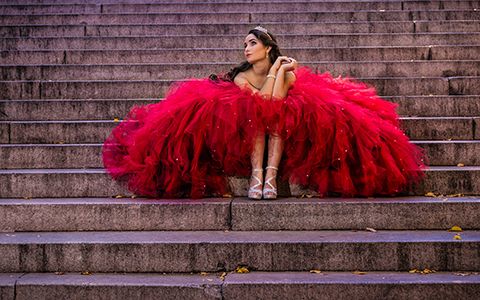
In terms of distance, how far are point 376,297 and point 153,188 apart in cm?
191

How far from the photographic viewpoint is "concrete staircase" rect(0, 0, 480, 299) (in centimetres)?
430

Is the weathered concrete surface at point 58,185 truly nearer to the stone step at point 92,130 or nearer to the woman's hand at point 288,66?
the stone step at point 92,130

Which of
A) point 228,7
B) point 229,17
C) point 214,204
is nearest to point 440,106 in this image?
point 214,204

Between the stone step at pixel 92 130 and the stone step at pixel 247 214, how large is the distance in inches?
44.4

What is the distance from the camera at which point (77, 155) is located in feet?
18.8

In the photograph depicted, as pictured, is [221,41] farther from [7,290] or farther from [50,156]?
[7,290]

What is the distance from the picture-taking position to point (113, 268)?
14.9 ft

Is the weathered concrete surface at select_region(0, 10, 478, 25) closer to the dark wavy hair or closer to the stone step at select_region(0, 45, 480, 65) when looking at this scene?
the stone step at select_region(0, 45, 480, 65)

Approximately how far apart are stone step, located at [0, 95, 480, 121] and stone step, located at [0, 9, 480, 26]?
2.98 m

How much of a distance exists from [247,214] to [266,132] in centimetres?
68

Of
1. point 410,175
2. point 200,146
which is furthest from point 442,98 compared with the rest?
point 200,146

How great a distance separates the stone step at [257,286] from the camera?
13.5ft

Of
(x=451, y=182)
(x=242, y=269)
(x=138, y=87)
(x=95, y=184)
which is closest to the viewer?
(x=242, y=269)

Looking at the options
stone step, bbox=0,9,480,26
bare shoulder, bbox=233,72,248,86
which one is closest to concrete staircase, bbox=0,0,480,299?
stone step, bbox=0,9,480,26
